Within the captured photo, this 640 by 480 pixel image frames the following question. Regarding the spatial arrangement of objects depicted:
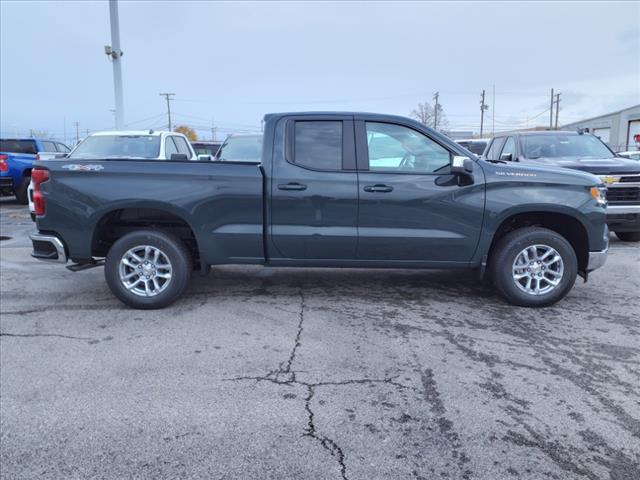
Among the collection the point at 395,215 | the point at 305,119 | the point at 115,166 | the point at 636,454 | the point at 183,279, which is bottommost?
the point at 636,454

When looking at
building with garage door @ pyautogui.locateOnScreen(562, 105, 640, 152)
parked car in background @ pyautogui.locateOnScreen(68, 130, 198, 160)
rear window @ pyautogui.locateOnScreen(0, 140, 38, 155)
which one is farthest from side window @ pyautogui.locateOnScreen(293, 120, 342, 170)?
building with garage door @ pyautogui.locateOnScreen(562, 105, 640, 152)

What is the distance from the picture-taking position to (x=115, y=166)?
4.95m

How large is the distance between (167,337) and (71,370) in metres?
0.83

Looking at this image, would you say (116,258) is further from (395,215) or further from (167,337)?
(395,215)

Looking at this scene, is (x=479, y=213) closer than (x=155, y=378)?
No

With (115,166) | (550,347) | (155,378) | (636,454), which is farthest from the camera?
(115,166)

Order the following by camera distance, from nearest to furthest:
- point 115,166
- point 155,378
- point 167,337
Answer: point 155,378 < point 167,337 < point 115,166

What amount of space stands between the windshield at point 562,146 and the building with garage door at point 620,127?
3660 cm

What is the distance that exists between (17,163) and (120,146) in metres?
7.32

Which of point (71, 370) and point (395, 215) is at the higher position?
point (395, 215)

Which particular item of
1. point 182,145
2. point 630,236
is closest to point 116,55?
point 182,145

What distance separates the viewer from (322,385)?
3.49 meters

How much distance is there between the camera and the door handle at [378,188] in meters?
4.94

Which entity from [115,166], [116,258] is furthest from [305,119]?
[116,258]
